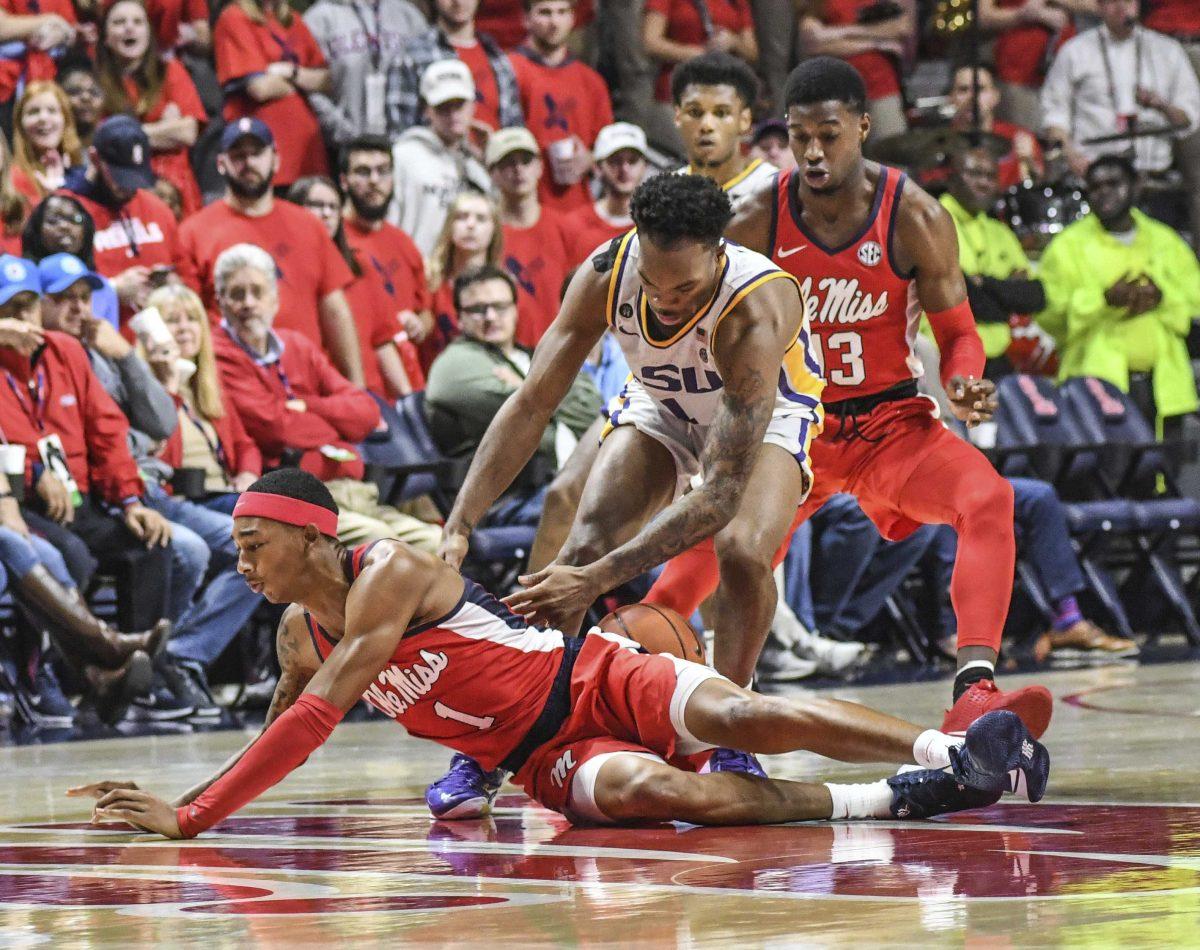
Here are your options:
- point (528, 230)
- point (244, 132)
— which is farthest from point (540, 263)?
point (244, 132)

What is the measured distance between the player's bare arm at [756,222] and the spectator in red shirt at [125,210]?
12.2 feet

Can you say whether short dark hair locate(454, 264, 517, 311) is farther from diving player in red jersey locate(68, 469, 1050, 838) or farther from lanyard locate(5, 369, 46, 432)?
diving player in red jersey locate(68, 469, 1050, 838)

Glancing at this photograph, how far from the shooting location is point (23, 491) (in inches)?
301

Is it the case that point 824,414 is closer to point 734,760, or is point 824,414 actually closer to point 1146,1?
point 734,760

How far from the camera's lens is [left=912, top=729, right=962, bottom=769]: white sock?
4.22m

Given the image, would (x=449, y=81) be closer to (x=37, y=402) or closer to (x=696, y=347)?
(x=37, y=402)

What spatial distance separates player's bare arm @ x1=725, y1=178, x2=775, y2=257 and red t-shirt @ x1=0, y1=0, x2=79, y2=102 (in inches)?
184

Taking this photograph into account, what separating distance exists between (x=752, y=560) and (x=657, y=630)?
303 mm

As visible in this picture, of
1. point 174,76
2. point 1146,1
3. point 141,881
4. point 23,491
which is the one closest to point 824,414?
point 141,881

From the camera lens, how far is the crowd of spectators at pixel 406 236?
7875mm

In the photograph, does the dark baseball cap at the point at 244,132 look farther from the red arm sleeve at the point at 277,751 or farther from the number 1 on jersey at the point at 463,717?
the red arm sleeve at the point at 277,751

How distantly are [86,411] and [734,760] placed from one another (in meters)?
4.20

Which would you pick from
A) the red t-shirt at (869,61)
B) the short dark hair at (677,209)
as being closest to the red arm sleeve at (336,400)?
the short dark hair at (677,209)

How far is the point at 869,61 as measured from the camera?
40.1ft
